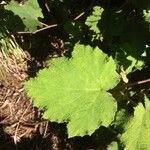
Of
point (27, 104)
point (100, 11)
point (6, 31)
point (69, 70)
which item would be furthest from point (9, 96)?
point (69, 70)

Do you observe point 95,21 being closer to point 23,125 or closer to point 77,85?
point 77,85

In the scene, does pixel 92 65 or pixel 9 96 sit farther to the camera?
pixel 9 96

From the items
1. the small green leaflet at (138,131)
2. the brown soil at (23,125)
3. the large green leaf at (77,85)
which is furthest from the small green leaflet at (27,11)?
the small green leaflet at (138,131)

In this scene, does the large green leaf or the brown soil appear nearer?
the large green leaf

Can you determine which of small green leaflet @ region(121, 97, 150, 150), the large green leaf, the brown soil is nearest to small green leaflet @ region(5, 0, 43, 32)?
the brown soil

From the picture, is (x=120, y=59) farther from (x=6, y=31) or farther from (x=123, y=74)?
(x=6, y=31)

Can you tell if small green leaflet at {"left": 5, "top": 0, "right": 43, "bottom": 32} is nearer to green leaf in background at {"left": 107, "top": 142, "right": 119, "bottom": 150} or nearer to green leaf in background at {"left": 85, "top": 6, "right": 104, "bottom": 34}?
green leaf in background at {"left": 85, "top": 6, "right": 104, "bottom": 34}

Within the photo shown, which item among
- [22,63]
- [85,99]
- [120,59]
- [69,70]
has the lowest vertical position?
[85,99]
